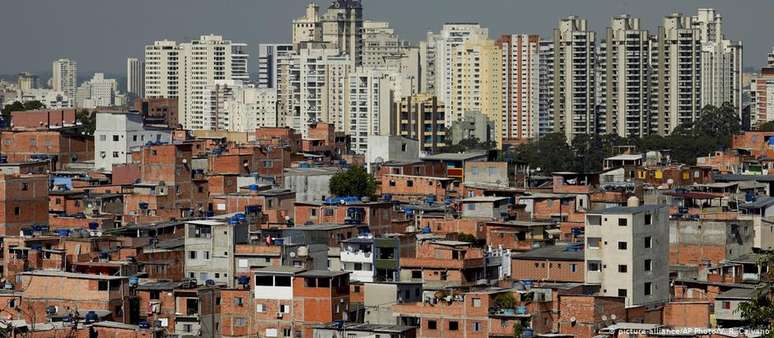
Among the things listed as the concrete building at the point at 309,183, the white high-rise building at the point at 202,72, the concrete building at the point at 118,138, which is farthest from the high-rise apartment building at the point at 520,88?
the concrete building at the point at 309,183

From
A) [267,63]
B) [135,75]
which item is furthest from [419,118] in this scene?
[135,75]

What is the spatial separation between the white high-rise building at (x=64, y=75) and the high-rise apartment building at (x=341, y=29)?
16.0 metres

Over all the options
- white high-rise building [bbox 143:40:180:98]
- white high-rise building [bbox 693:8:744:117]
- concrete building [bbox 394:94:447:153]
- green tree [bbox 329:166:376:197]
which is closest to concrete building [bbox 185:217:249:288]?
green tree [bbox 329:166:376:197]

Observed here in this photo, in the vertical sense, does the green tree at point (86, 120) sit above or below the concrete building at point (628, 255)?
above

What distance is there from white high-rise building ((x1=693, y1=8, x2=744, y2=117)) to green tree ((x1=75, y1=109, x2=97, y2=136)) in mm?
20001

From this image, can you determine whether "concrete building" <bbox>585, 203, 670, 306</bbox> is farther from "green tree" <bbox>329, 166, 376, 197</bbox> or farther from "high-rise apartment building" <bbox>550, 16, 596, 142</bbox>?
"high-rise apartment building" <bbox>550, 16, 596, 142</bbox>

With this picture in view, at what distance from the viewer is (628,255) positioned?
845 inches

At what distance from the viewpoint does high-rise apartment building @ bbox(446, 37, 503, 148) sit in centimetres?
6881

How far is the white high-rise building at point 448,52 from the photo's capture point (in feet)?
232

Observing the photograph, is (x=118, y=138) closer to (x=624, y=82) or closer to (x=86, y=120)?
(x=86, y=120)

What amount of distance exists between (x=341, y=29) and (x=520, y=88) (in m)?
19.9

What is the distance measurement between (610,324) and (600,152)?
111 feet

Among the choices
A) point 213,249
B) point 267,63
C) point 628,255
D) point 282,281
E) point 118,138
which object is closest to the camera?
point 282,281

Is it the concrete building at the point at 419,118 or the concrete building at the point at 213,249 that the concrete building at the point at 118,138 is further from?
the concrete building at the point at 419,118
